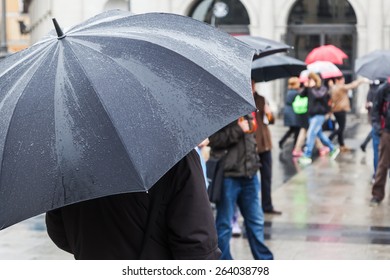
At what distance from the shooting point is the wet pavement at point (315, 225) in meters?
9.59

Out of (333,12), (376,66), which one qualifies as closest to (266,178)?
(376,66)

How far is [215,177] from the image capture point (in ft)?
26.9

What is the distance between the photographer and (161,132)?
3.49 metres

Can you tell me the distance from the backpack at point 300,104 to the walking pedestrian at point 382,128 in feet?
21.2

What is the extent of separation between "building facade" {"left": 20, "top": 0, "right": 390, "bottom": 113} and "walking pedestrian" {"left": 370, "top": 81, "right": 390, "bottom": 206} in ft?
63.7

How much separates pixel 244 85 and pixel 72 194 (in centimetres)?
92

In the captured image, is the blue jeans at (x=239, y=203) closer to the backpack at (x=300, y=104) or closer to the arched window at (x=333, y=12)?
the backpack at (x=300, y=104)

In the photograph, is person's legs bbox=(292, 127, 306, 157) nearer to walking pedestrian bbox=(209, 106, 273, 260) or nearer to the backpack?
the backpack

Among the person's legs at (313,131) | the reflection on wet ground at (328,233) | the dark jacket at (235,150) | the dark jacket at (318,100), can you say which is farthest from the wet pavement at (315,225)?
the dark jacket at (318,100)

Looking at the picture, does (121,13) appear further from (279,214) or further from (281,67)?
(279,214)

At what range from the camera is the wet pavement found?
9.59 meters

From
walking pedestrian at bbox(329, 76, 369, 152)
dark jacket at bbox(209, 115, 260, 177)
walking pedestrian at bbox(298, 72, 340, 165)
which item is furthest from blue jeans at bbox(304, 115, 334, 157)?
dark jacket at bbox(209, 115, 260, 177)

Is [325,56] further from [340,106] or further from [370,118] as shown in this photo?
[370,118]

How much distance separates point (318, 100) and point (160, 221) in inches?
593
